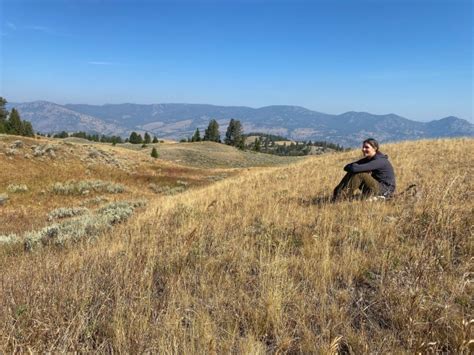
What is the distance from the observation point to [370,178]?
7305mm

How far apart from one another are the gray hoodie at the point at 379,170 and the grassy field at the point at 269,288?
3.95 feet

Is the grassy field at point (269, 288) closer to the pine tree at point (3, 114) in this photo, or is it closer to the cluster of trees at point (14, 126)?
the cluster of trees at point (14, 126)

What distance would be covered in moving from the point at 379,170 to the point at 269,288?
17.2 feet

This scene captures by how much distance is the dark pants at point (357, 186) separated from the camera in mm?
7219

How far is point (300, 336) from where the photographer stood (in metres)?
2.73

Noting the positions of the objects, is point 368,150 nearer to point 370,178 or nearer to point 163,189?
point 370,178

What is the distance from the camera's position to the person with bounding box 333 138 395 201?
7.24 m

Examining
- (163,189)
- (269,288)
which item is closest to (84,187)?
(163,189)

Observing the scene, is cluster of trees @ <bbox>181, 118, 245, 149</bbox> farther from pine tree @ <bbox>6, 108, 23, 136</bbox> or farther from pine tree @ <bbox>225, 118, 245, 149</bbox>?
pine tree @ <bbox>6, 108, 23, 136</bbox>

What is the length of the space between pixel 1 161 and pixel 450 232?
22421 millimetres

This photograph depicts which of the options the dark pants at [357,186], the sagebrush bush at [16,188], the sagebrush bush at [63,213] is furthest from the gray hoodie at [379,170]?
the sagebrush bush at [16,188]

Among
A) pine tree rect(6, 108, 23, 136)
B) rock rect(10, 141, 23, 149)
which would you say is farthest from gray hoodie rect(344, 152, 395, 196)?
pine tree rect(6, 108, 23, 136)

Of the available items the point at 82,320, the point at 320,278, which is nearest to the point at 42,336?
the point at 82,320

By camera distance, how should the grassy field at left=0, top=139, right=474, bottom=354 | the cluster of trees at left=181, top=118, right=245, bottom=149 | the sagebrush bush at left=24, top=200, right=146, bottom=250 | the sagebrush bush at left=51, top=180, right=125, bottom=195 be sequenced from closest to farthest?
the grassy field at left=0, top=139, right=474, bottom=354, the sagebrush bush at left=24, top=200, right=146, bottom=250, the sagebrush bush at left=51, top=180, right=125, bottom=195, the cluster of trees at left=181, top=118, right=245, bottom=149
